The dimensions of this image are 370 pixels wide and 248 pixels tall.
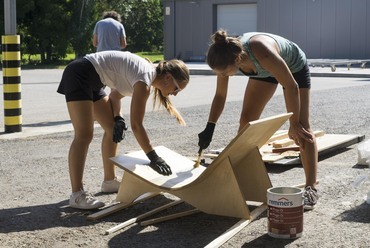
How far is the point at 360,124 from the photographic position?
1126cm

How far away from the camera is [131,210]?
5809 millimetres

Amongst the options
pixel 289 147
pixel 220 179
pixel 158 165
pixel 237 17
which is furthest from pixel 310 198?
pixel 237 17

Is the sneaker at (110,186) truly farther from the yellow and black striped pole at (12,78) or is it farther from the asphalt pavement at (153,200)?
the yellow and black striped pole at (12,78)

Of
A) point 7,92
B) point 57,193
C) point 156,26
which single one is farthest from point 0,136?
point 156,26

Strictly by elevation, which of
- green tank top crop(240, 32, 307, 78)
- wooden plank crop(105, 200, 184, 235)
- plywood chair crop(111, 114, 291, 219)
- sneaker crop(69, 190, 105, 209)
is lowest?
wooden plank crop(105, 200, 184, 235)

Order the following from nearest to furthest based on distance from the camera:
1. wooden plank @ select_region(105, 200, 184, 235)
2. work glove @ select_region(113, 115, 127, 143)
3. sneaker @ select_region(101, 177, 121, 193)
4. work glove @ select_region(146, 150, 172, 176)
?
wooden plank @ select_region(105, 200, 184, 235), work glove @ select_region(146, 150, 172, 176), work glove @ select_region(113, 115, 127, 143), sneaker @ select_region(101, 177, 121, 193)

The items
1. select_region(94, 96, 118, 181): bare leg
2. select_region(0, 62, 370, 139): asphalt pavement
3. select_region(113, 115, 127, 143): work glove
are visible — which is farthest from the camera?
select_region(0, 62, 370, 139): asphalt pavement

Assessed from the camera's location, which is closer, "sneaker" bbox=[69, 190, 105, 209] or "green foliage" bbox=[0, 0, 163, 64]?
"sneaker" bbox=[69, 190, 105, 209]

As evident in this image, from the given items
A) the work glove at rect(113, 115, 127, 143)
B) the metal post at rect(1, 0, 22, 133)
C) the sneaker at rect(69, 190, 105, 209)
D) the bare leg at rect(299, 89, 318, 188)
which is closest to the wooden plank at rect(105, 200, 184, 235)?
the sneaker at rect(69, 190, 105, 209)

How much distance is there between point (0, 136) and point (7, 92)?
851mm

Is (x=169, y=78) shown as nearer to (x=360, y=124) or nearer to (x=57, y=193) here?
(x=57, y=193)

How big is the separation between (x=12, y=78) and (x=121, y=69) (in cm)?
550

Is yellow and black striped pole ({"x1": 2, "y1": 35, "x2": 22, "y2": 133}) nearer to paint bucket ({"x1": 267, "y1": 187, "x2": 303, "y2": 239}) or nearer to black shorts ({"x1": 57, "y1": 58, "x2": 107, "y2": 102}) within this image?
black shorts ({"x1": 57, "y1": 58, "x2": 107, "y2": 102})

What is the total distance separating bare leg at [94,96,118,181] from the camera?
240 inches
